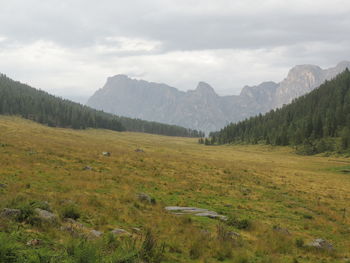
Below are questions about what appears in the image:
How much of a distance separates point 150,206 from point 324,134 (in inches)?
4980

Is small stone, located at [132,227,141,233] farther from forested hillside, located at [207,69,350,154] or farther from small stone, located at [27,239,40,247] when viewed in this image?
forested hillside, located at [207,69,350,154]

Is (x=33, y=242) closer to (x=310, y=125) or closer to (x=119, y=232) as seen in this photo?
(x=119, y=232)

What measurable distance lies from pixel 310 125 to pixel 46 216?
135565mm

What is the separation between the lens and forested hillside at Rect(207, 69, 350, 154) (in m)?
114

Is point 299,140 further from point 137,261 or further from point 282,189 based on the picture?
point 137,261

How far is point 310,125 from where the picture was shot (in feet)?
419

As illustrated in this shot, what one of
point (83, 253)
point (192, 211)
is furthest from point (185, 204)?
point (83, 253)

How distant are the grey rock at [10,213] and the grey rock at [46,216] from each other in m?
0.65

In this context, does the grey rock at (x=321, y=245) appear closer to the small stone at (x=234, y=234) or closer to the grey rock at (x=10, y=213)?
the small stone at (x=234, y=234)

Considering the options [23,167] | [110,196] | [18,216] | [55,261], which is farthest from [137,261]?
[23,167]

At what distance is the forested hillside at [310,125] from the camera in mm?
114081

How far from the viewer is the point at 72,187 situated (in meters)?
18.8

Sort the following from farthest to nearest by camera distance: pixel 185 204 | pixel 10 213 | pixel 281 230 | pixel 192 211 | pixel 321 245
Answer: pixel 185 204 → pixel 192 211 → pixel 281 230 → pixel 321 245 → pixel 10 213

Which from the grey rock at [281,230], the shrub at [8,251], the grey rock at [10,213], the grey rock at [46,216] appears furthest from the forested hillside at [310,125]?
the shrub at [8,251]
